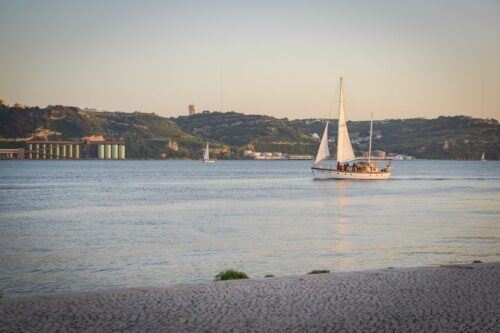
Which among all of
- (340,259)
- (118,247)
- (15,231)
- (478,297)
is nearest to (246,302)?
(478,297)

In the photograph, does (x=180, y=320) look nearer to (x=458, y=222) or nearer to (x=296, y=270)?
(x=296, y=270)

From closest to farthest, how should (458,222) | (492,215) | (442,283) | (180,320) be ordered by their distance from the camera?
1. (180,320)
2. (442,283)
3. (458,222)
4. (492,215)

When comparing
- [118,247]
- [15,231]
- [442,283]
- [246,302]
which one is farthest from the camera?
[15,231]

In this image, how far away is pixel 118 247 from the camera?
2533cm

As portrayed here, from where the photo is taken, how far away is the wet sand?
1002 centimetres

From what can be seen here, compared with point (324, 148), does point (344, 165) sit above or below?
below

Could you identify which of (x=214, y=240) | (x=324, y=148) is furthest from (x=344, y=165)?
(x=214, y=240)

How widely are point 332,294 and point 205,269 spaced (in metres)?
7.96

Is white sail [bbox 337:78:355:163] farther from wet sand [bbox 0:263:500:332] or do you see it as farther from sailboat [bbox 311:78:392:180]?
wet sand [bbox 0:263:500:332]

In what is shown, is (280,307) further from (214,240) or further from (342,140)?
(342,140)

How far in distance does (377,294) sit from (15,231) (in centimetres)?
2362

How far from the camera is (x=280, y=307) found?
11.3 m

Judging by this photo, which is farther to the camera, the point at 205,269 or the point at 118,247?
the point at 118,247

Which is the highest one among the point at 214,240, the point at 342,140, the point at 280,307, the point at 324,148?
the point at 342,140
